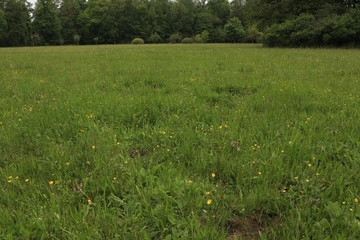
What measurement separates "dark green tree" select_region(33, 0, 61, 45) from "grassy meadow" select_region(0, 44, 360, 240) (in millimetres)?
77127

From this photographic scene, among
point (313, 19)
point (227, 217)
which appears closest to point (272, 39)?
point (313, 19)

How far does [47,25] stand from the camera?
7338 centimetres

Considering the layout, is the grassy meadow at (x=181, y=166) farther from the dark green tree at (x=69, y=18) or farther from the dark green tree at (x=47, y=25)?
the dark green tree at (x=69, y=18)

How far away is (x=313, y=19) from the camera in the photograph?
26.5 metres

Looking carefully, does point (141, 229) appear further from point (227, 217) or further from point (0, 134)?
point (0, 134)

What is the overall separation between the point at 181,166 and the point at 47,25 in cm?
8164

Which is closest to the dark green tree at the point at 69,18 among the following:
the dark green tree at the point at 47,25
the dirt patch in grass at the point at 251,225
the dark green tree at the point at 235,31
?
the dark green tree at the point at 47,25

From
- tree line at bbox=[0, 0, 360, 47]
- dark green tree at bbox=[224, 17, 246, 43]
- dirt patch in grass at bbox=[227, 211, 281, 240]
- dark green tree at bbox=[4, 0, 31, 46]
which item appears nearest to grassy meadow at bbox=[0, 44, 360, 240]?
dirt patch in grass at bbox=[227, 211, 281, 240]

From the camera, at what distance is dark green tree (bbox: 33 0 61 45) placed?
73375 mm

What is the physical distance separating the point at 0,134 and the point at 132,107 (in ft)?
6.81

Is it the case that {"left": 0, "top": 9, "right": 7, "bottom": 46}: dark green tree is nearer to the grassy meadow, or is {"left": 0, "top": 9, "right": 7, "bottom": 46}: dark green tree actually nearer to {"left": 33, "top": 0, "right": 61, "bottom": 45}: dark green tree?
{"left": 33, "top": 0, "right": 61, "bottom": 45}: dark green tree

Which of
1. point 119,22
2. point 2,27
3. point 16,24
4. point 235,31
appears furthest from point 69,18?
point 235,31

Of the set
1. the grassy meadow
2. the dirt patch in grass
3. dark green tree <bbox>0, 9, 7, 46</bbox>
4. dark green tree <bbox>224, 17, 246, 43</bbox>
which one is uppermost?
dark green tree <bbox>0, 9, 7, 46</bbox>

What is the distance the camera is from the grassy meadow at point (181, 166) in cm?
233
